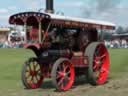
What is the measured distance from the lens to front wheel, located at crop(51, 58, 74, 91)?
10633mm

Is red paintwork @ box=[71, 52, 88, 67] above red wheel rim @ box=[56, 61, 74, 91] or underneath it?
above

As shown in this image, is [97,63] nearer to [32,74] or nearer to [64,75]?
[64,75]

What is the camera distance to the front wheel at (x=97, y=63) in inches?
469

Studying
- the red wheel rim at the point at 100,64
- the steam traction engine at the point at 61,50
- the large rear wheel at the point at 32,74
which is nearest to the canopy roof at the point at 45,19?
the steam traction engine at the point at 61,50

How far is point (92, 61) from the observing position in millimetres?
11930

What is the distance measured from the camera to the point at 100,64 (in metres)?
12.6

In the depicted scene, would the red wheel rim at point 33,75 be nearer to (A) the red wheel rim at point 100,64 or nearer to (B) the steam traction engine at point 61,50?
(B) the steam traction engine at point 61,50

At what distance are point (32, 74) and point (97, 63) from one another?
1881 mm

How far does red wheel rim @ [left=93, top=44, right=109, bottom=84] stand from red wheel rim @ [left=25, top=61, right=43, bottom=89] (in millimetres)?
1548

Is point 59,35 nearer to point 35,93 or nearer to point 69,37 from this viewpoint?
point 69,37

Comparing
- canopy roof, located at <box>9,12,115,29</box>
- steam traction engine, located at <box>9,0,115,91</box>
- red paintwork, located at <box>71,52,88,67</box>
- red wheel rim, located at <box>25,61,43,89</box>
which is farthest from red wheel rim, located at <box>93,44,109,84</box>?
red wheel rim, located at <box>25,61,43,89</box>

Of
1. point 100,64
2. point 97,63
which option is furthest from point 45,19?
point 100,64

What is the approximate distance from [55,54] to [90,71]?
110 cm

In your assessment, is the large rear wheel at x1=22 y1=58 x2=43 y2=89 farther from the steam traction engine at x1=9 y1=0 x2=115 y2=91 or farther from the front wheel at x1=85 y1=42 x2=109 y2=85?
the front wheel at x1=85 y1=42 x2=109 y2=85
